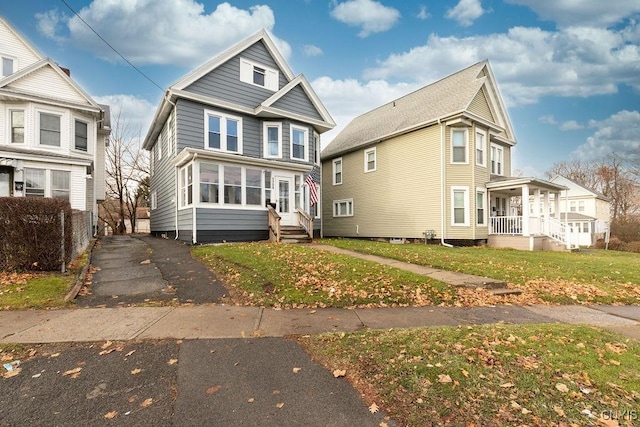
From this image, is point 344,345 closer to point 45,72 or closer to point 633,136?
point 45,72

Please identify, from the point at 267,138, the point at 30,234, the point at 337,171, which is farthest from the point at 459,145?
the point at 30,234

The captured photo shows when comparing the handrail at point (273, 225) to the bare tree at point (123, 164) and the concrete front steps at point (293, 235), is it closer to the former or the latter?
the concrete front steps at point (293, 235)

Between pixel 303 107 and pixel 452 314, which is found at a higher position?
pixel 303 107

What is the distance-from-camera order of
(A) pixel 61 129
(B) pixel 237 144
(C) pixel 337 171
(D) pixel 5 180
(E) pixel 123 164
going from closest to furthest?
1. (D) pixel 5 180
2. (A) pixel 61 129
3. (B) pixel 237 144
4. (C) pixel 337 171
5. (E) pixel 123 164

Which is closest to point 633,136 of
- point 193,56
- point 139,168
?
point 193,56

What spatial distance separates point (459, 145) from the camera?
659 inches

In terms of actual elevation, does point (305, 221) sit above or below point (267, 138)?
below

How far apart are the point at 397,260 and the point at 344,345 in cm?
671

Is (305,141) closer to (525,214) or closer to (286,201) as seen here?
(286,201)

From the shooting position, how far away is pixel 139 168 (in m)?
32.0

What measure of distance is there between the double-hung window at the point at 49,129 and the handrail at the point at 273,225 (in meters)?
11.0

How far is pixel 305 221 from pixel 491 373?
12.9 m

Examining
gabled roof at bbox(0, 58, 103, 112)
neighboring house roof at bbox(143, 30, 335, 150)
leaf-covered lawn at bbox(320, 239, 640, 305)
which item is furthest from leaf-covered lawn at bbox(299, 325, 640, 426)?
gabled roof at bbox(0, 58, 103, 112)

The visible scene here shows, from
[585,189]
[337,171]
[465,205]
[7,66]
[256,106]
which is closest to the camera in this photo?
[7,66]
